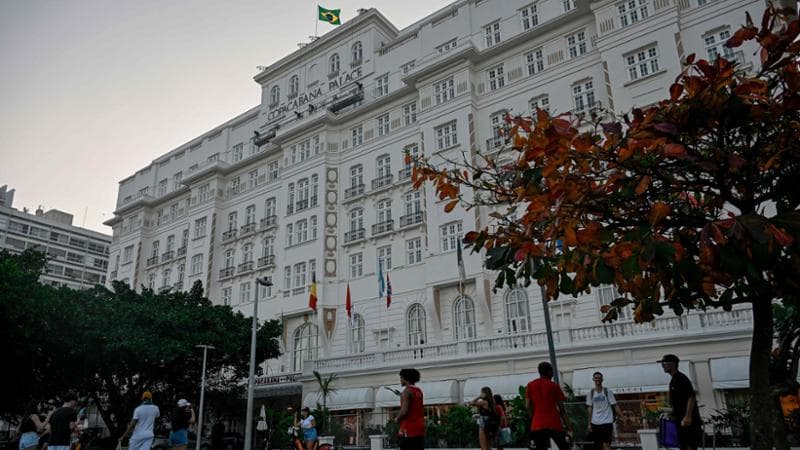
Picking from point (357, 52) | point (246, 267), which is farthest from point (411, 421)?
point (357, 52)

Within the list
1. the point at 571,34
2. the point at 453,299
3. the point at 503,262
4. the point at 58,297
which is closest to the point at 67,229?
the point at 58,297

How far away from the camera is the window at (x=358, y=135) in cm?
3609

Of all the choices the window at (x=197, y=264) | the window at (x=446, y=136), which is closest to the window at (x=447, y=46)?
the window at (x=446, y=136)

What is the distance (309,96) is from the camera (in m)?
40.3

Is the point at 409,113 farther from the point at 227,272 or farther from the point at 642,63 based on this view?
the point at 227,272

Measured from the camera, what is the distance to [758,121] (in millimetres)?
6047

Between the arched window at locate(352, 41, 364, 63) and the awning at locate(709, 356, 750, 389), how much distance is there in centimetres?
2809

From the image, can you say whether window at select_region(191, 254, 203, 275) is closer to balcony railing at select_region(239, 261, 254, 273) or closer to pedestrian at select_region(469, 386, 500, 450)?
balcony railing at select_region(239, 261, 254, 273)

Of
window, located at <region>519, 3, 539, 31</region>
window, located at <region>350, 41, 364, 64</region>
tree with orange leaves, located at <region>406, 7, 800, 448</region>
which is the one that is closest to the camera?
tree with orange leaves, located at <region>406, 7, 800, 448</region>

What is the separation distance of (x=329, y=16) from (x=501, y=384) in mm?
28365

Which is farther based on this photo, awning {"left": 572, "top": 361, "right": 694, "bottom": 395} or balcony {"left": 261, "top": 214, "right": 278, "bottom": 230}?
balcony {"left": 261, "top": 214, "right": 278, "bottom": 230}

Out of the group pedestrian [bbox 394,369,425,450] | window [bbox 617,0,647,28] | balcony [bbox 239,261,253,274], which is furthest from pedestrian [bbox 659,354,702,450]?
balcony [bbox 239,261,253,274]

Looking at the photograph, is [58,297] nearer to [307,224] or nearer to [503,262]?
[307,224]

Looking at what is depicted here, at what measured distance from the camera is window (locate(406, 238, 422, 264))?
30672 mm
